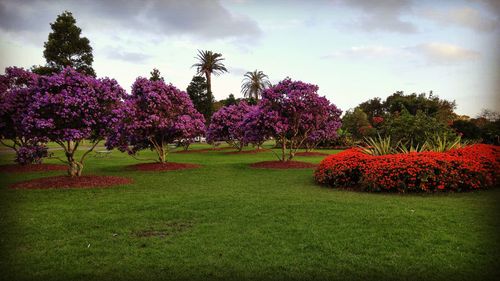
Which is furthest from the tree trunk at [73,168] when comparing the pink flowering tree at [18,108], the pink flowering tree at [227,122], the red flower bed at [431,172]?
the pink flowering tree at [227,122]

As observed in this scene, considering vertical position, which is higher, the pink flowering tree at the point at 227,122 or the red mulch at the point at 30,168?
the pink flowering tree at the point at 227,122

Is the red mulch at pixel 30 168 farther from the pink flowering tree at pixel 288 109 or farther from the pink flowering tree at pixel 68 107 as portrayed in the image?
the pink flowering tree at pixel 288 109

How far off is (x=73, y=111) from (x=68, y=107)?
0.23m

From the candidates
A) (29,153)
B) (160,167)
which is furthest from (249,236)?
(29,153)

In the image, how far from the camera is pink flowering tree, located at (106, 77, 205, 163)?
1880 centimetres

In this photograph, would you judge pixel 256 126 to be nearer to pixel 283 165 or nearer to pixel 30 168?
pixel 283 165

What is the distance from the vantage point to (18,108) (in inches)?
567

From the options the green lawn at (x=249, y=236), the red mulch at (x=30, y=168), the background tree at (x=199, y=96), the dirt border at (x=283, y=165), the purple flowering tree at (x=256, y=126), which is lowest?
the green lawn at (x=249, y=236)

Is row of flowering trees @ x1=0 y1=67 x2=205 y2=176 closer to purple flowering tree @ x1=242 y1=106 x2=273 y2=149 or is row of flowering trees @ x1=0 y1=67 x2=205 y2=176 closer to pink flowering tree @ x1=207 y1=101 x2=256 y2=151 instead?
purple flowering tree @ x1=242 y1=106 x2=273 y2=149

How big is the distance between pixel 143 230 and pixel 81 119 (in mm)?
7175

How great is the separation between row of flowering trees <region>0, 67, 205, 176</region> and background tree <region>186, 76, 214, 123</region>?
3359 cm

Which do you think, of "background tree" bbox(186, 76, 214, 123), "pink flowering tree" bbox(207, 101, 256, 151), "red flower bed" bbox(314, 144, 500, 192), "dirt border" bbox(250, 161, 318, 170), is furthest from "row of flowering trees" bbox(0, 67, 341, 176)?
"background tree" bbox(186, 76, 214, 123)

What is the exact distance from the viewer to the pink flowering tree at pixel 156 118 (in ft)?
61.7

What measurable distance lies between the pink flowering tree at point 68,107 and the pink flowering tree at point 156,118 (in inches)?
170
